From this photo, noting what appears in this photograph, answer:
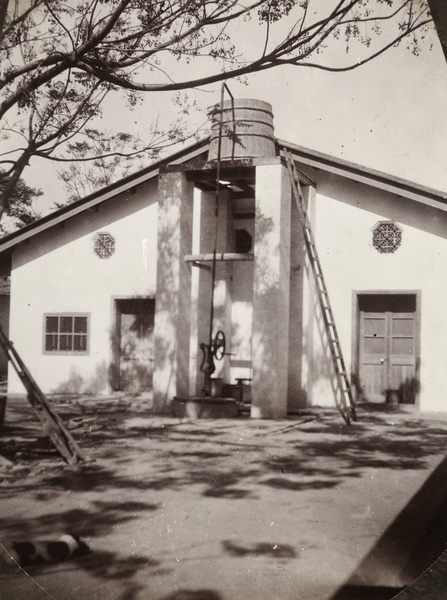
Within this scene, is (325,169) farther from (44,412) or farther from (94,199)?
(44,412)

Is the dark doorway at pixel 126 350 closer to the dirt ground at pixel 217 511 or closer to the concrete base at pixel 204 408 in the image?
the dirt ground at pixel 217 511

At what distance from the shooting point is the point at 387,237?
9.76 m

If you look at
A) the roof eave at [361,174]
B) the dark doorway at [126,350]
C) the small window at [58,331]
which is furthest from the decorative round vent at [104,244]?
the roof eave at [361,174]

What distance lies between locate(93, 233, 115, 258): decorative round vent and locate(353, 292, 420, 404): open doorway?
5.72 m

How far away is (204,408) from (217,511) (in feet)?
16.6

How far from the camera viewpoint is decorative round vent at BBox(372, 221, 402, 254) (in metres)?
9.68

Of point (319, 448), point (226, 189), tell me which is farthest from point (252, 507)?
point (226, 189)

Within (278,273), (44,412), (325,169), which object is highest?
(325,169)

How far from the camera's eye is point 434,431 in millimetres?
7793

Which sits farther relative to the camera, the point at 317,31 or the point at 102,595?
the point at 317,31

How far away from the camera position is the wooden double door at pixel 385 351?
10836mm

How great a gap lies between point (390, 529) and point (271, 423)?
518cm

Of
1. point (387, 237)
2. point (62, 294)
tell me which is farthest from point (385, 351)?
point (62, 294)

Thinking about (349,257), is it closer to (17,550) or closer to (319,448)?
(319,448)
